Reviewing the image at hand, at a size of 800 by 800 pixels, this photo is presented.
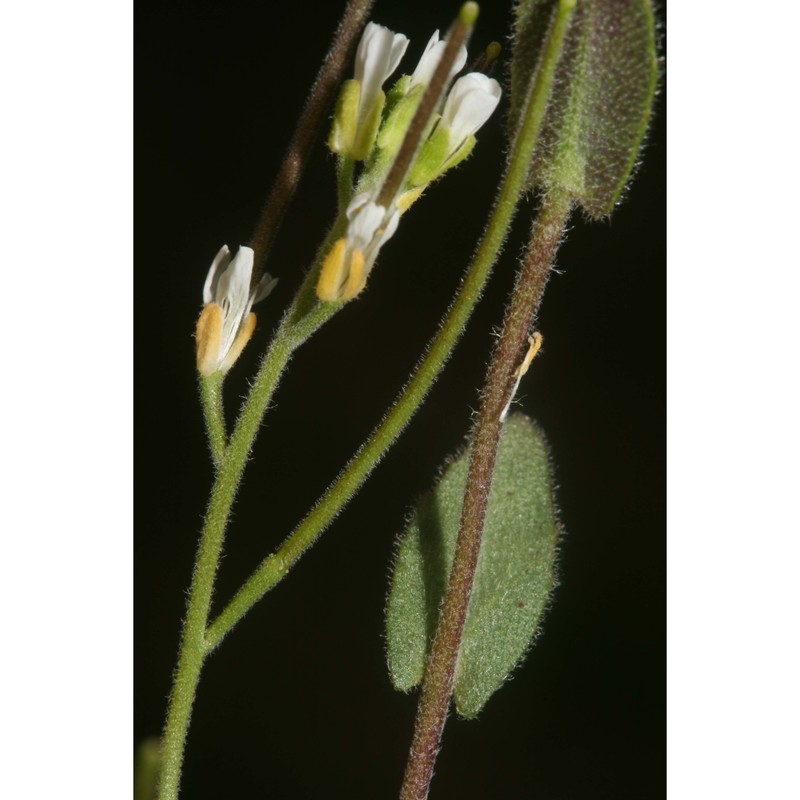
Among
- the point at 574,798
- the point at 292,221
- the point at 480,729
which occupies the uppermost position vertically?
the point at 292,221

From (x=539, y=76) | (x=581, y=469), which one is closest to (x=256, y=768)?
(x=581, y=469)

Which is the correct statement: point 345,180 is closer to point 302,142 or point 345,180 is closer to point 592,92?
point 302,142

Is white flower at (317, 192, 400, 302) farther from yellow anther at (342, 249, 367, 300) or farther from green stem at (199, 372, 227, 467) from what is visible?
green stem at (199, 372, 227, 467)

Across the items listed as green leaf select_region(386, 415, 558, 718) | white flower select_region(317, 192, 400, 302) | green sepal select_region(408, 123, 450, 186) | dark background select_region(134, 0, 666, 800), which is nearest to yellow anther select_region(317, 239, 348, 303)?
white flower select_region(317, 192, 400, 302)

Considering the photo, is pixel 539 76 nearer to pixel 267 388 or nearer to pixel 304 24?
pixel 267 388


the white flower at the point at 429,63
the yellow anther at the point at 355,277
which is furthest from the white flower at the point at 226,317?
the white flower at the point at 429,63

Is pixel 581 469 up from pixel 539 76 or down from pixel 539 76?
down

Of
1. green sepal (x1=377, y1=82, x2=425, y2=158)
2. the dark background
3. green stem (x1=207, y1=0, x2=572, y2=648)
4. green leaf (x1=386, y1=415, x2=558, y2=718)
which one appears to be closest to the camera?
green stem (x1=207, y1=0, x2=572, y2=648)
